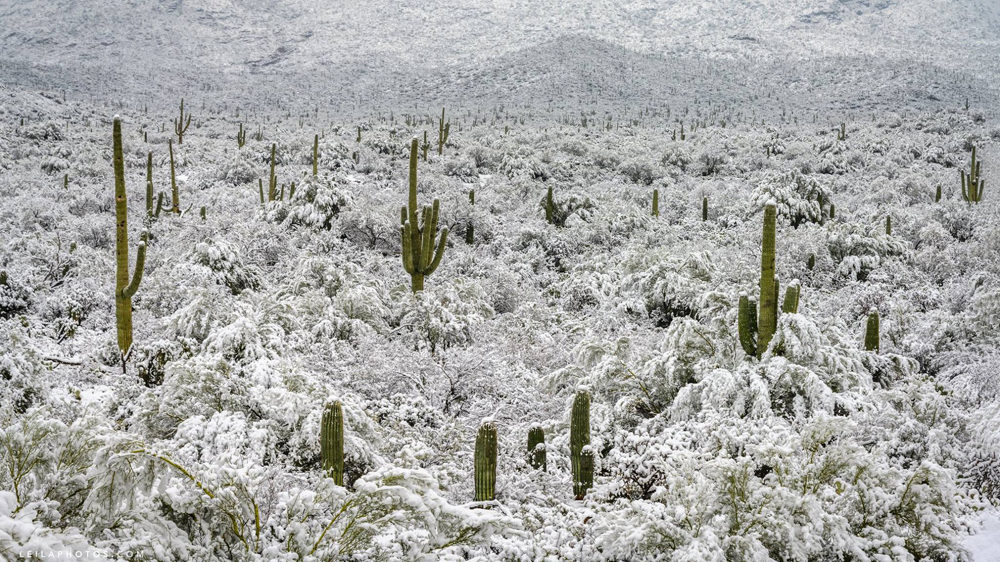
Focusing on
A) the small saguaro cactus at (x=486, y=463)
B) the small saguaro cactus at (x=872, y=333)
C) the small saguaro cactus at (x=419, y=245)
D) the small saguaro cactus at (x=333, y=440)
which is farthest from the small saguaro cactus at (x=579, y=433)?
the small saguaro cactus at (x=419, y=245)

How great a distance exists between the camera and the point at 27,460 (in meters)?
3.54

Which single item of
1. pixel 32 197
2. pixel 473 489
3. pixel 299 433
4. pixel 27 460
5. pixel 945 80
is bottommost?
pixel 473 489

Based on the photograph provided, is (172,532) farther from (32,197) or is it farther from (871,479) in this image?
(32,197)

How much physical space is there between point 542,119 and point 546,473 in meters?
44.4

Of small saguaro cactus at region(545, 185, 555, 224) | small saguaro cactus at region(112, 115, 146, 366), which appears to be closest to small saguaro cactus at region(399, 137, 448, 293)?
small saguaro cactus at region(112, 115, 146, 366)

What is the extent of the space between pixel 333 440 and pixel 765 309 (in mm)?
4282

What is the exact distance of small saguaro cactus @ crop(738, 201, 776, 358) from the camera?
20.8 ft

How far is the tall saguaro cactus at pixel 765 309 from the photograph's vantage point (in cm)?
633

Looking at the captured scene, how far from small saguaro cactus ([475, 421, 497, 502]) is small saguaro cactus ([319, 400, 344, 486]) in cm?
102

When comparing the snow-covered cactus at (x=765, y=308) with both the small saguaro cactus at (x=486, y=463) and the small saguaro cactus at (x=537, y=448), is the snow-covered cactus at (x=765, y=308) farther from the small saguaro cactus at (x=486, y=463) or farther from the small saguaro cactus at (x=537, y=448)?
the small saguaro cactus at (x=486, y=463)

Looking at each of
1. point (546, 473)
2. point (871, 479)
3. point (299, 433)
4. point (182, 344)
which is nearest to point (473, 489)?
point (546, 473)

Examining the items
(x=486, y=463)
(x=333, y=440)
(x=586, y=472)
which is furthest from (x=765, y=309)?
(x=333, y=440)

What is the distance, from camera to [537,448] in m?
5.71

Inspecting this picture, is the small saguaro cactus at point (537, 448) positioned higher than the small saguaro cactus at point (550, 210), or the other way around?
the small saguaro cactus at point (550, 210)
